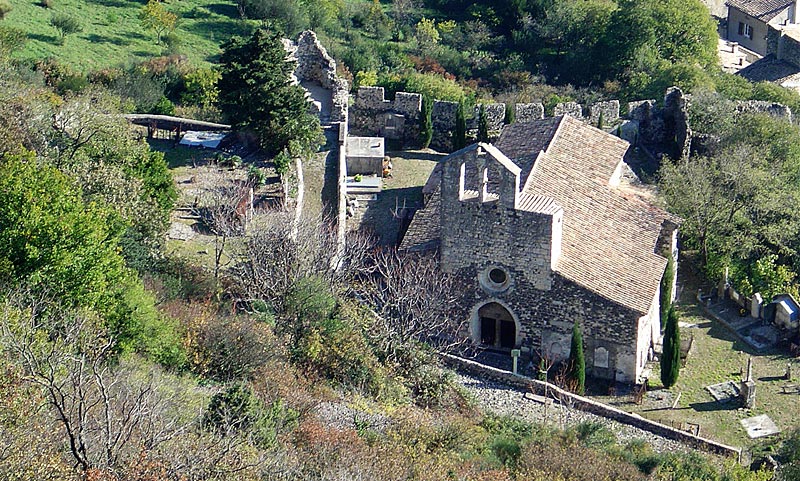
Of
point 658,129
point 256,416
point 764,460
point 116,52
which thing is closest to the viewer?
point 256,416

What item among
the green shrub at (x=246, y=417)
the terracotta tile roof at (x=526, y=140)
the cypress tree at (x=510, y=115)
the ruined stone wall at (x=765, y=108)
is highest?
the ruined stone wall at (x=765, y=108)

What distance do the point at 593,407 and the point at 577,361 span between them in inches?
71.1

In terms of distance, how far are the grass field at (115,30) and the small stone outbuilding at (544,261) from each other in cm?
3056

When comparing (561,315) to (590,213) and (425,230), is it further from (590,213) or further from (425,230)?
(425,230)

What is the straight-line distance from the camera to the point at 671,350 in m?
35.5

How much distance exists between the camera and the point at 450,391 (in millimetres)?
33281

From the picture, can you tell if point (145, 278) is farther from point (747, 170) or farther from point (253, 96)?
point (747, 170)

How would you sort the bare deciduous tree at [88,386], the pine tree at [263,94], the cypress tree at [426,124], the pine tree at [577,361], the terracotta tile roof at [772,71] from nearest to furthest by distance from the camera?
the bare deciduous tree at [88,386], the pine tree at [577,361], the pine tree at [263,94], the cypress tree at [426,124], the terracotta tile roof at [772,71]

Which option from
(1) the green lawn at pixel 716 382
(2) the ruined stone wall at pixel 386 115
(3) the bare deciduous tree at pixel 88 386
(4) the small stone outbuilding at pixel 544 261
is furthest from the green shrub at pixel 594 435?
(2) the ruined stone wall at pixel 386 115

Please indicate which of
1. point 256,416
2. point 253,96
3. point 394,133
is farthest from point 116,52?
point 256,416

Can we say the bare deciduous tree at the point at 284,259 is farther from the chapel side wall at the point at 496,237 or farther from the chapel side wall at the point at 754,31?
the chapel side wall at the point at 754,31

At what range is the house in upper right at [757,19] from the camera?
7512cm

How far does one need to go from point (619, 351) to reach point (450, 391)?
577cm

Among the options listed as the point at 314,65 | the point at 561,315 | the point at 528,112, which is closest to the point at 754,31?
the point at 528,112
